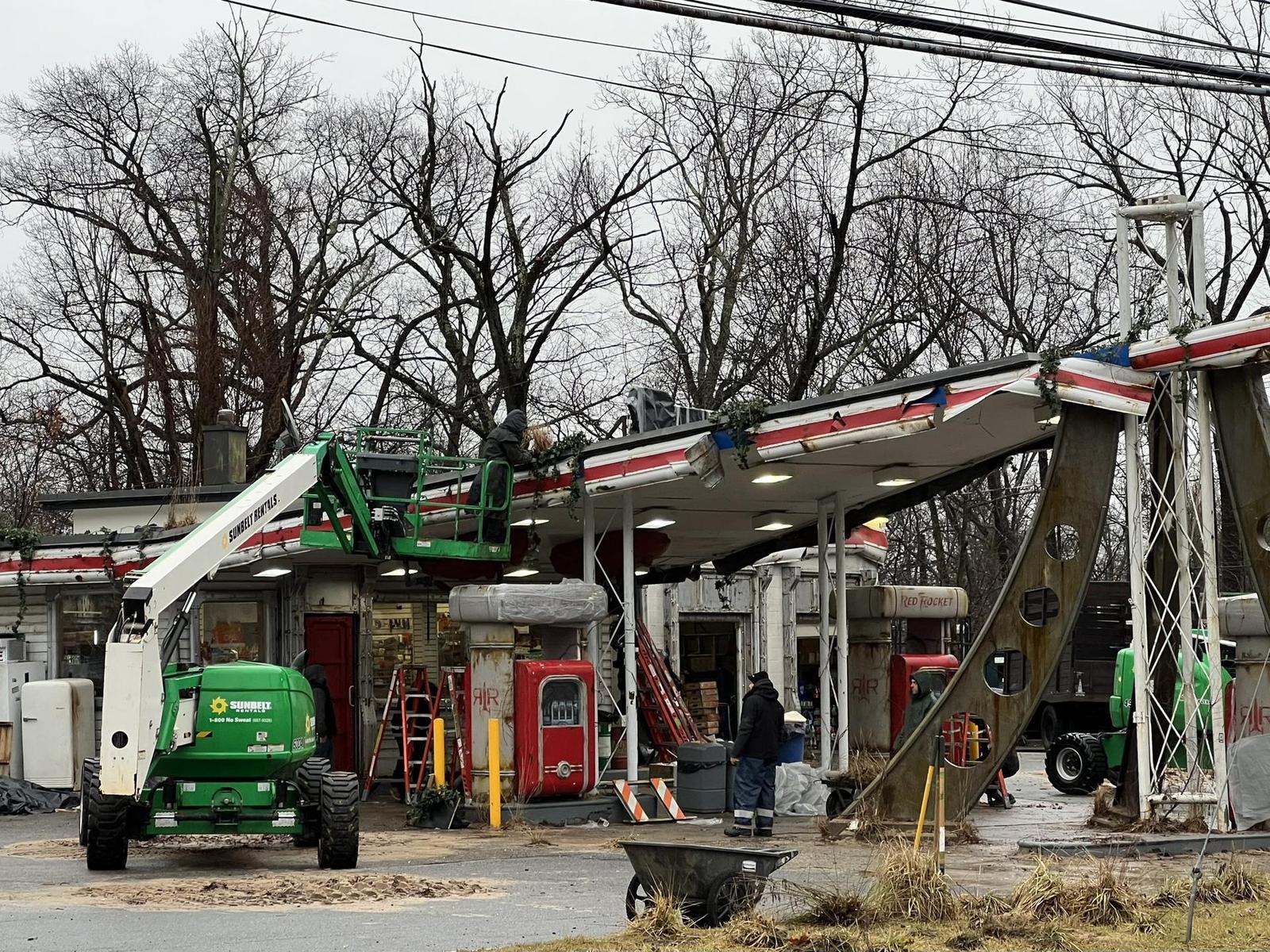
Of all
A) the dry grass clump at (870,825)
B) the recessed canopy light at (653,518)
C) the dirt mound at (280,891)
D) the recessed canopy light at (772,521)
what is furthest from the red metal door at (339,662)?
the dirt mound at (280,891)

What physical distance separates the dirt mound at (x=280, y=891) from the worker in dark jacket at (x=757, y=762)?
509 cm

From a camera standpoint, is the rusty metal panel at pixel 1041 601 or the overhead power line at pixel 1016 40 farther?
the rusty metal panel at pixel 1041 601

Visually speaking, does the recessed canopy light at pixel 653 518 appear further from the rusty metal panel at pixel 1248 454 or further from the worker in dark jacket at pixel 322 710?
the rusty metal panel at pixel 1248 454

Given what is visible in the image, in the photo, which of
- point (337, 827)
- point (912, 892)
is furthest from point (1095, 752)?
point (912, 892)

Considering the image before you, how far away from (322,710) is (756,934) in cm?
1381

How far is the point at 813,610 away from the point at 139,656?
98.6 feet

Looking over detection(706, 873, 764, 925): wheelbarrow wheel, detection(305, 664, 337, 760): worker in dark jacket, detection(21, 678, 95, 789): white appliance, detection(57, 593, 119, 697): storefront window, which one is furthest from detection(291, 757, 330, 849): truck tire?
detection(57, 593, 119, 697): storefront window

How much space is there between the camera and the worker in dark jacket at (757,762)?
1812cm

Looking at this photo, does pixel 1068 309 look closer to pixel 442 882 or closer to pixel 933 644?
pixel 933 644

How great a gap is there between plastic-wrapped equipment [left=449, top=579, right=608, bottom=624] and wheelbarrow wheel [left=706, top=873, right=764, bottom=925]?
32.0 feet

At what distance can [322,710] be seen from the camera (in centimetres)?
2264

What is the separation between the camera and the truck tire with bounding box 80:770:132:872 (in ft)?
47.0

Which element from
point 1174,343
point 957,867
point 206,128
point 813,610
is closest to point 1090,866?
point 957,867

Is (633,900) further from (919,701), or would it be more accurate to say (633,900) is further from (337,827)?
(919,701)
